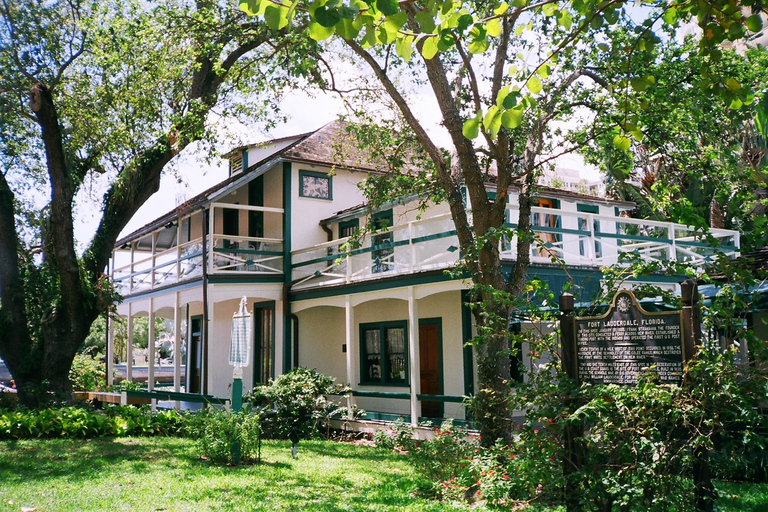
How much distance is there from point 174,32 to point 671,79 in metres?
8.94

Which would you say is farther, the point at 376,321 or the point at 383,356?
the point at 376,321

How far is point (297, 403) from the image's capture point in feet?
52.3

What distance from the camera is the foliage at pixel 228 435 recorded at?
11375mm

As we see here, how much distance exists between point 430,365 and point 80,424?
313 inches

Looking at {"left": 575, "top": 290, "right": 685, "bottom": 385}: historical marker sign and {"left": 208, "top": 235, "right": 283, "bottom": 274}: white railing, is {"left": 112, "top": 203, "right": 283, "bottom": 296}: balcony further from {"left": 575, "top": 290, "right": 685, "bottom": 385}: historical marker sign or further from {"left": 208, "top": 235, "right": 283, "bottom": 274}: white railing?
{"left": 575, "top": 290, "right": 685, "bottom": 385}: historical marker sign

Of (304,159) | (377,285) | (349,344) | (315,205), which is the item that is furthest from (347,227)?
(349,344)

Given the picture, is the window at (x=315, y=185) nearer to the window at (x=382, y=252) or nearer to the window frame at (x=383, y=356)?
the window at (x=382, y=252)

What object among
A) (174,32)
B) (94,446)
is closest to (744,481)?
(94,446)

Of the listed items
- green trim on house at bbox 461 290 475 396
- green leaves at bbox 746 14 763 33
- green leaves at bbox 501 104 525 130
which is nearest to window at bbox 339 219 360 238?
green trim on house at bbox 461 290 475 396

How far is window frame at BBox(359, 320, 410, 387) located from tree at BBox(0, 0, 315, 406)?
632cm

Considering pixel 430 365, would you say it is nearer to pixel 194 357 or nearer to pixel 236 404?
pixel 236 404

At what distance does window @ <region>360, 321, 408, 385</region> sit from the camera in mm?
18219

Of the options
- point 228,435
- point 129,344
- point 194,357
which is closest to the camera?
point 228,435

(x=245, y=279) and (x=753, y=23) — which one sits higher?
(x=753, y=23)
